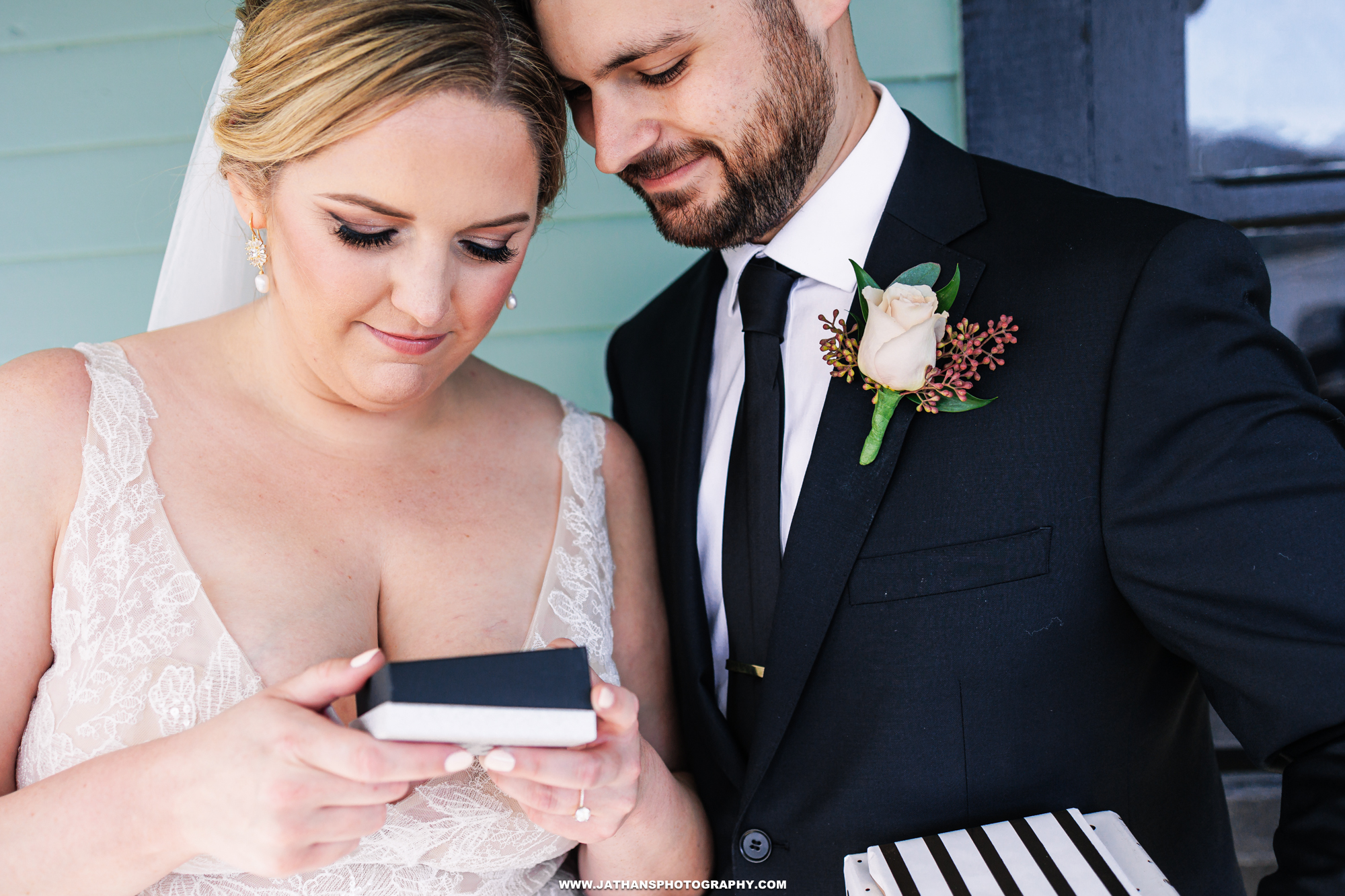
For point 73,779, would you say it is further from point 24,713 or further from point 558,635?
point 558,635

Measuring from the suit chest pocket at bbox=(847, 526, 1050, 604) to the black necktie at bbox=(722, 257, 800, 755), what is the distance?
0.18 meters

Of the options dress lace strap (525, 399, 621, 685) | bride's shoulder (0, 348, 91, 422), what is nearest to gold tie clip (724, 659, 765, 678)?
dress lace strap (525, 399, 621, 685)

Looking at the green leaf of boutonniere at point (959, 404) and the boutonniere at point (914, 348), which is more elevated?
the boutonniere at point (914, 348)

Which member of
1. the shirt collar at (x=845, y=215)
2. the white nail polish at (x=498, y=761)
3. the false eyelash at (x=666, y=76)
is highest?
the false eyelash at (x=666, y=76)

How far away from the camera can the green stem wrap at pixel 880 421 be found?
5.66 feet

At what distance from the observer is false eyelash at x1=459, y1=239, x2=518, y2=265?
171 cm

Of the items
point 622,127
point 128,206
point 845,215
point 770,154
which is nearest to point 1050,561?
point 845,215

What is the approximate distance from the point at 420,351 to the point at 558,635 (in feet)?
1.98

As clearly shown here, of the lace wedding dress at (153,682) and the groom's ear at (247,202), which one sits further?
the groom's ear at (247,202)

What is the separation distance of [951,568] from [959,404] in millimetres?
300

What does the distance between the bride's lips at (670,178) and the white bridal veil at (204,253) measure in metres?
0.90

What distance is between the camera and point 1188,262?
1.60 metres

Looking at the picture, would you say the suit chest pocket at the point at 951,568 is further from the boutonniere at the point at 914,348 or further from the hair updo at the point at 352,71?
the hair updo at the point at 352,71

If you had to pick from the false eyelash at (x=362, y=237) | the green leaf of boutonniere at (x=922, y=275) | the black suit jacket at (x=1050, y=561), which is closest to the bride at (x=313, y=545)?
the false eyelash at (x=362, y=237)
